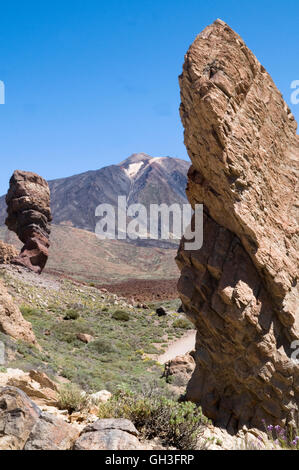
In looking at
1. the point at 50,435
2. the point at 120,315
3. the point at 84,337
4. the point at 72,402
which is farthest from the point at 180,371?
the point at 50,435

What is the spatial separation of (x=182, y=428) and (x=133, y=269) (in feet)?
312

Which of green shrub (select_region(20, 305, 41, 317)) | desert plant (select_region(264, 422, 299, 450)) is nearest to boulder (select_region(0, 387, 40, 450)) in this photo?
desert plant (select_region(264, 422, 299, 450))

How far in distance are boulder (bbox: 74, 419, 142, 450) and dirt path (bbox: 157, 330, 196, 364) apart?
17.3 meters

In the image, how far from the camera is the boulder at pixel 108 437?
434 cm

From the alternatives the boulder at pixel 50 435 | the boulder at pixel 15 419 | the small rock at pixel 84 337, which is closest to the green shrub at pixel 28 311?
the small rock at pixel 84 337

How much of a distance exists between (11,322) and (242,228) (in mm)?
10125

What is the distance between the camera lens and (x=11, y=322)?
575 inches

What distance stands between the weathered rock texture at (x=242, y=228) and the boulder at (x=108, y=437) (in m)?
4.25

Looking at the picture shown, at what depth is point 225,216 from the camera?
347 inches

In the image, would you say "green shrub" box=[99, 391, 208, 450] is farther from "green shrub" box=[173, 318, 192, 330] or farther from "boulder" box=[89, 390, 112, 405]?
"green shrub" box=[173, 318, 192, 330]

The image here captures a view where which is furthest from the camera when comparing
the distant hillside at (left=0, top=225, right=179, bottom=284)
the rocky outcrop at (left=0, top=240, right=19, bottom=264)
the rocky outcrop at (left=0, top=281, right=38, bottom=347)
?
the distant hillside at (left=0, top=225, right=179, bottom=284)

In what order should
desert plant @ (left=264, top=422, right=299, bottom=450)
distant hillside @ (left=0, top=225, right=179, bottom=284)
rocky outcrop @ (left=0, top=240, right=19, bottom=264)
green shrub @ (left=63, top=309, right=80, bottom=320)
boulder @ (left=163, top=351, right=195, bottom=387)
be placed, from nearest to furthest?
desert plant @ (left=264, top=422, right=299, bottom=450) < boulder @ (left=163, top=351, right=195, bottom=387) < green shrub @ (left=63, top=309, right=80, bottom=320) < rocky outcrop @ (left=0, top=240, right=19, bottom=264) < distant hillside @ (left=0, top=225, right=179, bottom=284)

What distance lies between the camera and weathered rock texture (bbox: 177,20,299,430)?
320 inches

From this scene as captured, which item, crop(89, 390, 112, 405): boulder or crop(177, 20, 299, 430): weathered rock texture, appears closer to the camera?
crop(89, 390, 112, 405): boulder
